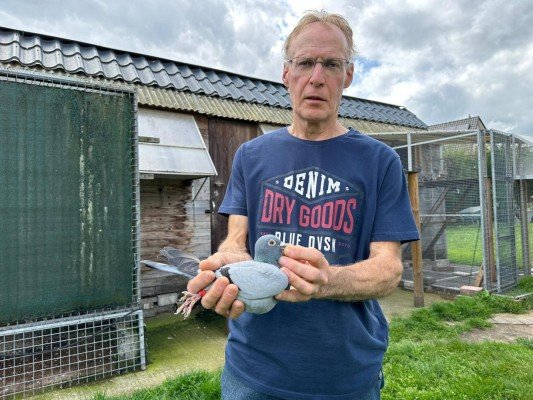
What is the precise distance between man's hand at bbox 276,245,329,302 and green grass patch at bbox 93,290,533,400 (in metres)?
2.56

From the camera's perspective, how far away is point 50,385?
12.1 ft

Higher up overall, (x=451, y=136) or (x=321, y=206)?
(x=451, y=136)

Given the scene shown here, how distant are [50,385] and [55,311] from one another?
0.74m

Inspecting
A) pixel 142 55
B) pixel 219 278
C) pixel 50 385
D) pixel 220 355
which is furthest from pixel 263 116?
pixel 219 278

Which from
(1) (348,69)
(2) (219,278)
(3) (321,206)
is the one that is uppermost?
(1) (348,69)

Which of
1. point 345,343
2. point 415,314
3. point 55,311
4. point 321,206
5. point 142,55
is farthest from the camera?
point 142,55

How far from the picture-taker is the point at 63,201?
3.75 m

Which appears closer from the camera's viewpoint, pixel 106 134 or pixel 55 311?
pixel 55 311

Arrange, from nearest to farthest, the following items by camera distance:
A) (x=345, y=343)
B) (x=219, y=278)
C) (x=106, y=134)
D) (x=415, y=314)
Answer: (x=219, y=278), (x=345, y=343), (x=106, y=134), (x=415, y=314)

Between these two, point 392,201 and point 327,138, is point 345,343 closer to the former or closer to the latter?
point 392,201

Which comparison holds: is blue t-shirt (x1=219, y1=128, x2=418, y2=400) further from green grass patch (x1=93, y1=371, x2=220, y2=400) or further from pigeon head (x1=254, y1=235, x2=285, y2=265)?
green grass patch (x1=93, y1=371, x2=220, y2=400)

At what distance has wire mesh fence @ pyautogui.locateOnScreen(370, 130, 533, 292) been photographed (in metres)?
6.77

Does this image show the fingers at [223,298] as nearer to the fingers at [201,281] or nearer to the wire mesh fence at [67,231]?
the fingers at [201,281]

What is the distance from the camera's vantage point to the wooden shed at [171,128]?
5.46m
